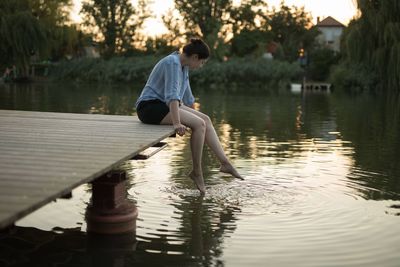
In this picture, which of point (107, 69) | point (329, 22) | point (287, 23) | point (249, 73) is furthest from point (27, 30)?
point (329, 22)

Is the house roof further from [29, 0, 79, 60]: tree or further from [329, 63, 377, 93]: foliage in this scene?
[29, 0, 79, 60]: tree

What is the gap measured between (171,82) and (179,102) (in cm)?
23

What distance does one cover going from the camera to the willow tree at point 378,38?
30.4 meters

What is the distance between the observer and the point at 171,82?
5734 mm

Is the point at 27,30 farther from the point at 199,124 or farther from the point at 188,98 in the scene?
the point at 199,124

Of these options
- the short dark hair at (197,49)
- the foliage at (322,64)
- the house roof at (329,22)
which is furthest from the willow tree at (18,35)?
the house roof at (329,22)

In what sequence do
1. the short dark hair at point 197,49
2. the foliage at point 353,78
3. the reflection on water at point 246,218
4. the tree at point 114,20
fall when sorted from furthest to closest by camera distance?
the tree at point 114,20 → the foliage at point 353,78 → the short dark hair at point 197,49 → the reflection on water at point 246,218

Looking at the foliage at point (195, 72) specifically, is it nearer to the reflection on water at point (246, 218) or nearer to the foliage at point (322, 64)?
the foliage at point (322, 64)

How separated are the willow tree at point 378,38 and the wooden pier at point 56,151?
25637 mm

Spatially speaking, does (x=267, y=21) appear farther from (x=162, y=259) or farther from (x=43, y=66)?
(x=162, y=259)

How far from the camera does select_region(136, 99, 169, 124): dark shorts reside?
609 cm

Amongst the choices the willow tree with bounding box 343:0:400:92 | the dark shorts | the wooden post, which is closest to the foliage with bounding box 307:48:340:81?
the willow tree with bounding box 343:0:400:92

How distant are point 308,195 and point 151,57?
46.4 m

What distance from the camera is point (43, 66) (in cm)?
5675
